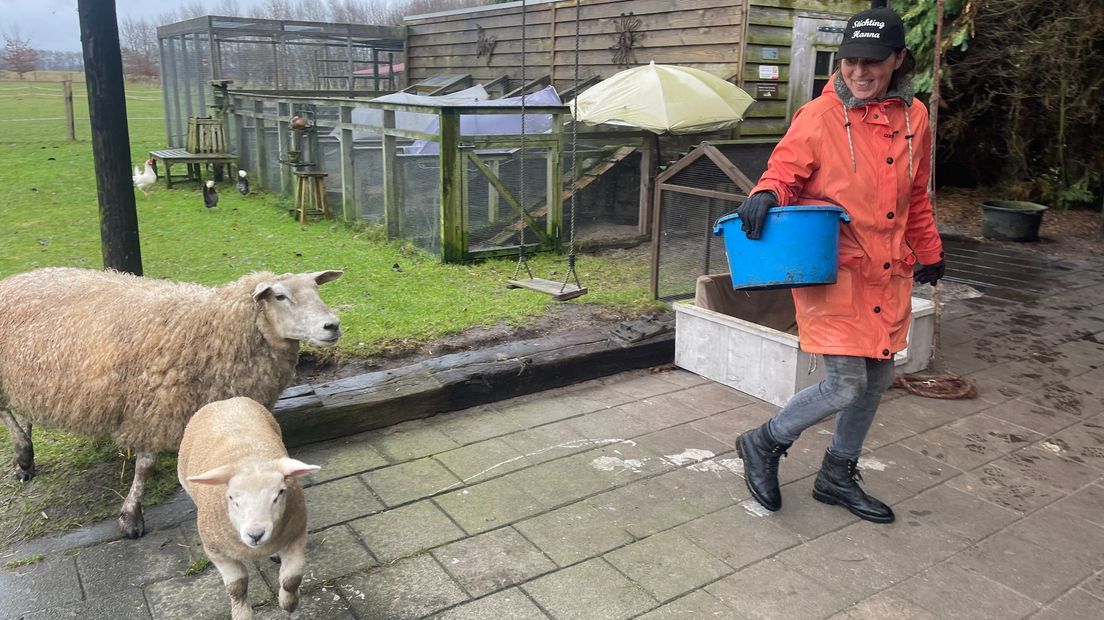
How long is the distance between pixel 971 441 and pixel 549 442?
95.5 inches

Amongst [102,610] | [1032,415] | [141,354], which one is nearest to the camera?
[102,610]

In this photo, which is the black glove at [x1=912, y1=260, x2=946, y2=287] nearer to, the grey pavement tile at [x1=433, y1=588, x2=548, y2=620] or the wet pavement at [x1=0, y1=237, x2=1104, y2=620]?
the wet pavement at [x1=0, y1=237, x2=1104, y2=620]

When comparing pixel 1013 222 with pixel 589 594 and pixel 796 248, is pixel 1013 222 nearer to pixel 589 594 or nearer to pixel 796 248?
pixel 796 248

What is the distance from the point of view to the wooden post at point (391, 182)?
906cm

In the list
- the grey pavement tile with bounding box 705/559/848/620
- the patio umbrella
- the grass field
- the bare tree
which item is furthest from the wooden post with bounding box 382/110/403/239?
the bare tree

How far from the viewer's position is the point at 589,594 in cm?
318

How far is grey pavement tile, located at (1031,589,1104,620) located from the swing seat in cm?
432

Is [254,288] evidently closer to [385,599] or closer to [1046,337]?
[385,599]

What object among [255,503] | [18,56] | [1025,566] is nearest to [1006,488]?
[1025,566]

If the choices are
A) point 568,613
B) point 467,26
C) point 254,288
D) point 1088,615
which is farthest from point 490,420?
point 467,26

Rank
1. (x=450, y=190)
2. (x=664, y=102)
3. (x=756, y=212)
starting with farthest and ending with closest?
1. (x=664, y=102)
2. (x=450, y=190)
3. (x=756, y=212)

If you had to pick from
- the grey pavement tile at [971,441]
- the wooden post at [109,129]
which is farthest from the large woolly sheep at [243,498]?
the grey pavement tile at [971,441]

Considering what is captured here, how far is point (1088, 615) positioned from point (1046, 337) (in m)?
4.20

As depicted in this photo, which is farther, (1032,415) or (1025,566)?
(1032,415)
